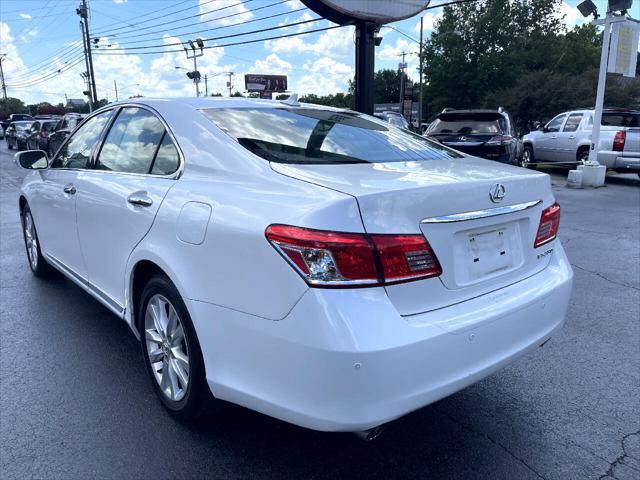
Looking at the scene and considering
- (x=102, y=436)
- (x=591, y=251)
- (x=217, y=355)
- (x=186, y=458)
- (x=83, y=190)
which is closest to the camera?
(x=217, y=355)

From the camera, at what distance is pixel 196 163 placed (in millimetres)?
2562

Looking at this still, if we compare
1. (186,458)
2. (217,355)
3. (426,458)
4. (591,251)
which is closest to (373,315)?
(217,355)

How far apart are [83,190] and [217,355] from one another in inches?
74.8

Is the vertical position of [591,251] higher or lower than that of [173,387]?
lower

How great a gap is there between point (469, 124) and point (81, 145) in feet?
30.2

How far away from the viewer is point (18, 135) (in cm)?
2606

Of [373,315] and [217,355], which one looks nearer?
[373,315]

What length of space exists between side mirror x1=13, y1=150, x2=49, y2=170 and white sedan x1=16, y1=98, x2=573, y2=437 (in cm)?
170

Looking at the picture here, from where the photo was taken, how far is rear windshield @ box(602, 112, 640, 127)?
13.8 m

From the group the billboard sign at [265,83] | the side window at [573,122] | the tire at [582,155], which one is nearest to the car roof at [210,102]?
the tire at [582,155]

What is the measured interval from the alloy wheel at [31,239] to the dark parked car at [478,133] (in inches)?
320

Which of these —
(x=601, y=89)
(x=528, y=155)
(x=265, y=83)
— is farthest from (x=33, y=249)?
(x=265, y=83)

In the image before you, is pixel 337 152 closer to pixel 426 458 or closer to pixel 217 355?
pixel 217 355

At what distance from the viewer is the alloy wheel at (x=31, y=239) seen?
4898 mm
